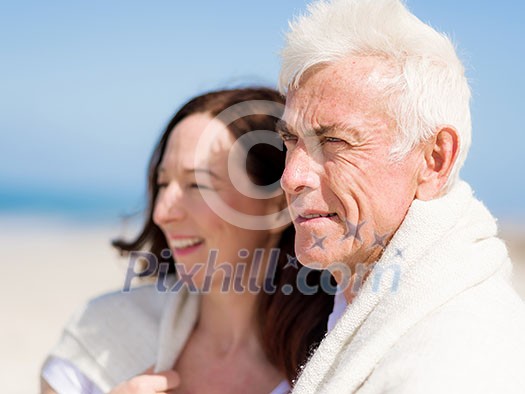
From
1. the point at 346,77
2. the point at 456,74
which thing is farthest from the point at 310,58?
the point at 456,74

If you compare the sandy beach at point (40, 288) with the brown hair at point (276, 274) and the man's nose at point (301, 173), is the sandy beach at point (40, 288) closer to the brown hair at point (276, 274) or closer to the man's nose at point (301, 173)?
the brown hair at point (276, 274)

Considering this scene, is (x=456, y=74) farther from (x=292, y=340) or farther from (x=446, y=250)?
(x=292, y=340)

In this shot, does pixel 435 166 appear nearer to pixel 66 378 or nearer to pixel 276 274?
pixel 276 274

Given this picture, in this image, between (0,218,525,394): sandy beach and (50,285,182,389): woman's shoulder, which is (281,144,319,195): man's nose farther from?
(0,218,525,394): sandy beach

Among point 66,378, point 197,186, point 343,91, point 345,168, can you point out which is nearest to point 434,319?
point 345,168

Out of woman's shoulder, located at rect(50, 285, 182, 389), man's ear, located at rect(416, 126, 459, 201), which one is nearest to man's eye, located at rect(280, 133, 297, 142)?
man's ear, located at rect(416, 126, 459, 201)

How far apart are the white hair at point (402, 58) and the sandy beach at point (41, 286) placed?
2.10 m

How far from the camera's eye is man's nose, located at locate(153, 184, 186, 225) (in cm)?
330

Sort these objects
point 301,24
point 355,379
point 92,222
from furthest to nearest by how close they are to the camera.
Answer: point 92,222
point 301,24
point 355,379

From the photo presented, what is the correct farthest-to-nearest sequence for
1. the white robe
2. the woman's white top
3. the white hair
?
the woman's white top
the white hair
the white robe

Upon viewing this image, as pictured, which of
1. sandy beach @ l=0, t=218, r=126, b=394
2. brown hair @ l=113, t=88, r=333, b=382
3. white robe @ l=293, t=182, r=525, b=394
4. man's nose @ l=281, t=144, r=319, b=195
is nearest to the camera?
white robe @ l=293, t=182, r=525, b=394

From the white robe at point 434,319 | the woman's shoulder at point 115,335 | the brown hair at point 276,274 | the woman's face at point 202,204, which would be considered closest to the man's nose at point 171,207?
the woman's face at point 202,204

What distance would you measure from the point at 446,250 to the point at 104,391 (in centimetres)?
194

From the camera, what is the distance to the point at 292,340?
10.3ft
